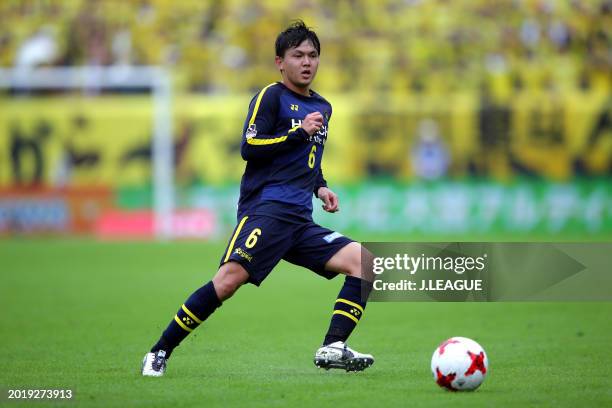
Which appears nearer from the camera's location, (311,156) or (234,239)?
(234,239)

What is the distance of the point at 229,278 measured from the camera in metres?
7.39

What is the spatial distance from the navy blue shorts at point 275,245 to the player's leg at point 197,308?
80 mm

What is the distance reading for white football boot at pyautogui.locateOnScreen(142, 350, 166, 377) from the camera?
295 inches

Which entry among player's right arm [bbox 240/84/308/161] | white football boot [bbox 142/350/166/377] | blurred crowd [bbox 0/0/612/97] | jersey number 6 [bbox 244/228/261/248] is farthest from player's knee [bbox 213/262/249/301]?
blurred crowd [bbox 0/0/612/97]

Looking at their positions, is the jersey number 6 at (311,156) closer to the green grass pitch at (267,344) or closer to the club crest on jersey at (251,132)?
the club crest on jersey at (251,132)

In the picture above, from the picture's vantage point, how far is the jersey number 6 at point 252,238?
24.3 feet

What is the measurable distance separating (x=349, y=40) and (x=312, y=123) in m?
20.9

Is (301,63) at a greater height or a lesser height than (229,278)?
greater

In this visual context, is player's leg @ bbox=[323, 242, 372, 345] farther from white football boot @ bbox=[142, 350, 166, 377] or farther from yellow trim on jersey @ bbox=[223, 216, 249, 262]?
white football boot @ bbox=[142, 350, 166, 377]

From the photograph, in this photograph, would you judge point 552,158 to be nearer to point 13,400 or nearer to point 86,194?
point 86,194

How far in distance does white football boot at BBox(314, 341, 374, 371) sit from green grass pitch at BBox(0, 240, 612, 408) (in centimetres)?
9

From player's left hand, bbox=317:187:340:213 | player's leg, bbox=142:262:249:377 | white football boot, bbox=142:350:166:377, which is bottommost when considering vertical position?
white football boot, bbox=142:350:166:377

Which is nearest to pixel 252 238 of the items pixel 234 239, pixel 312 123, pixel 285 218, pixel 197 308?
pixel 234 239

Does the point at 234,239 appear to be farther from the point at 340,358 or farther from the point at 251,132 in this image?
the point at 340,358
